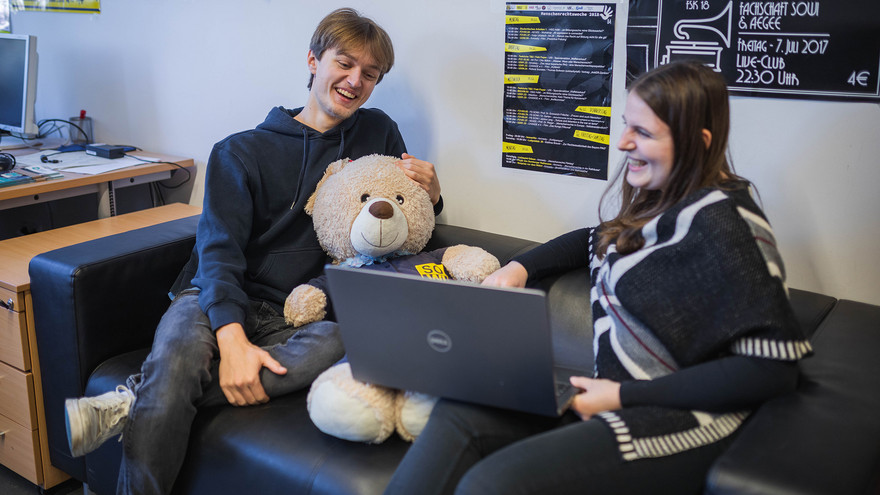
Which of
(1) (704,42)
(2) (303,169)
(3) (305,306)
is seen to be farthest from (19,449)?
(1) (704,42)

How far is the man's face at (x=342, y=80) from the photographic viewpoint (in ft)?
5.55

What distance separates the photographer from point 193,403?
1.42m

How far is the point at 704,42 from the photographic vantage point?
4.93ft

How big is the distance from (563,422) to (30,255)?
4.59 ft

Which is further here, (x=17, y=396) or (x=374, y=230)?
(x=17, y=396)

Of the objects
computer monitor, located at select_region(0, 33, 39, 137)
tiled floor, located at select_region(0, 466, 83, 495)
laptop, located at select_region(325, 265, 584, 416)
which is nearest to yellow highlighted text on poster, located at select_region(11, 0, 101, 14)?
computer monitor, located at select_region(0, 33, 39, 137)

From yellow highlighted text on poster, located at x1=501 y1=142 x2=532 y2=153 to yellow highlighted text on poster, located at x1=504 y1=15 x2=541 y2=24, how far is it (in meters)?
0.29

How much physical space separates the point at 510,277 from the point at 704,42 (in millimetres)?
620

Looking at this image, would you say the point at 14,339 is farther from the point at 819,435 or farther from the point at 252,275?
the point at 819,435

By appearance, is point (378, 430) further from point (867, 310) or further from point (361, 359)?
point (867, 310)

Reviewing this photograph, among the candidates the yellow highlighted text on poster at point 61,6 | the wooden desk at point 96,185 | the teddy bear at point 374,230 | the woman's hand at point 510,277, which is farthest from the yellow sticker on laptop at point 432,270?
the yellow highlighted text on poster at point 61,6

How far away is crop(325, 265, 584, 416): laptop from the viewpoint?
39.7 inches

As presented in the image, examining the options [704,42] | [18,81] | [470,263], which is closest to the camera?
[704,42]

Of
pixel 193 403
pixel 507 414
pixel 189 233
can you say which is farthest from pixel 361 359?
pixel 189 233
